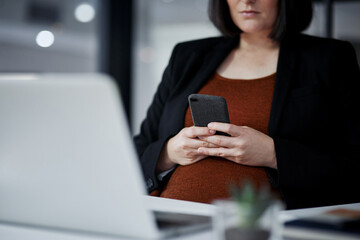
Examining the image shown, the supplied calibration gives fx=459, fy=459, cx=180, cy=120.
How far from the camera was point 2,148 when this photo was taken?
0.91 metres

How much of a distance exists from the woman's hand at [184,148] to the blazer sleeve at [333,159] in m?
0.24

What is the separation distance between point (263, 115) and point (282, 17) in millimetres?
400

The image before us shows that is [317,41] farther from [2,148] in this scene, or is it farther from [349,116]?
[2,148]

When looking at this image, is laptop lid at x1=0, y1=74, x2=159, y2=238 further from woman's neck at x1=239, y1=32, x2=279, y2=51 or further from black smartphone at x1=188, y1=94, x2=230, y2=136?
woman's neck at x1=239, y1=32, x2=279, y2=51

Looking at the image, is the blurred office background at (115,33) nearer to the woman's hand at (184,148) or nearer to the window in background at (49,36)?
the window in background at (49,36)

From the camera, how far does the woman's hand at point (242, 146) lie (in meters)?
1.42

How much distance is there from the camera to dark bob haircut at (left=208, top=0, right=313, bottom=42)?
1752 millimetres

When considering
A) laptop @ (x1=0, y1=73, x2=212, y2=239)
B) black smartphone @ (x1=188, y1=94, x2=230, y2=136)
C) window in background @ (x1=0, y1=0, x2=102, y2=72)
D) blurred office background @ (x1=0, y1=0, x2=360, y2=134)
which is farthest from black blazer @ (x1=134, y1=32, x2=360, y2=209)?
window in background @ (x1=0, y1=0, x2=102, y2=72)

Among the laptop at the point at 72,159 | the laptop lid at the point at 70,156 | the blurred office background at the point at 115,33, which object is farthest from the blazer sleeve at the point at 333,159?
the blurred office background at the point at 115,33

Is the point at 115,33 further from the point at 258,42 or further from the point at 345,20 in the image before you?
the point at 258,42

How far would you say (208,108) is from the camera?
4.74 feet

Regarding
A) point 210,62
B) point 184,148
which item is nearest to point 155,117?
point 210,62

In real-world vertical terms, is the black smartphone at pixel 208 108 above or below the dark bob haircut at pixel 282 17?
below

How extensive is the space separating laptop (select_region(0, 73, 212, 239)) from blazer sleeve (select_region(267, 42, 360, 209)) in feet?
2.15
